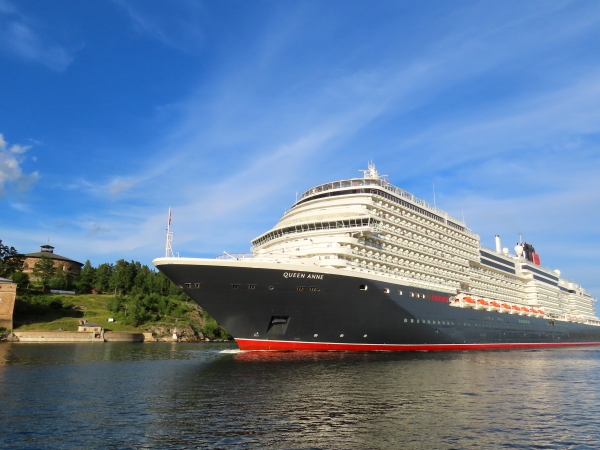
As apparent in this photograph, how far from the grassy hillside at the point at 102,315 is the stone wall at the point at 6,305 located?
234cm

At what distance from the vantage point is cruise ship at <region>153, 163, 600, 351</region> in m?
34.2

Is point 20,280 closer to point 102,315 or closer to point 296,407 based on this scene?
point 102,315

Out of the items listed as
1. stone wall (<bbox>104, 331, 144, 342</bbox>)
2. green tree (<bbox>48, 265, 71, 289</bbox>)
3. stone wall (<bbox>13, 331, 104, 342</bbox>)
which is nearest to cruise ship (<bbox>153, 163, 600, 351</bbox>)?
stone wall (<bbox>13, 331, 104, 342</bbox>)

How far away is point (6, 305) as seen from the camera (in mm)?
70375

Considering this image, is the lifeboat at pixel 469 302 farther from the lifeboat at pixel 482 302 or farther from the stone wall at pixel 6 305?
the stone wall at pixel 6 305

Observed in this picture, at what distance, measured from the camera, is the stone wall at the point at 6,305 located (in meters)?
69.4

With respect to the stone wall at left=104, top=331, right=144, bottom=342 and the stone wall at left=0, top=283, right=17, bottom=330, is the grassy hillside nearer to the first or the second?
the stone wall at left=0, top=283, right=17, bottom=330

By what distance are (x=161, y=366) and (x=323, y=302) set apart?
13700 mm

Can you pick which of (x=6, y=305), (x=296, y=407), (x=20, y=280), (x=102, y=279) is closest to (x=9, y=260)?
(x=20, y=280)

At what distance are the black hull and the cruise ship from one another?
85mm

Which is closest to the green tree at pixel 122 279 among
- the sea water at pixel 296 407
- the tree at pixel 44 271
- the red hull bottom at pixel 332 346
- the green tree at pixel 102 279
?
the green tree at pixel 102 279

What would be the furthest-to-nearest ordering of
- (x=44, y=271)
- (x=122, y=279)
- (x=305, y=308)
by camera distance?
(x=122, y=279) → (x=44, y=271) → (x=305, y=308)

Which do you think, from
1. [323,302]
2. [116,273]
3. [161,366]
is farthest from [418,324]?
[116,273]

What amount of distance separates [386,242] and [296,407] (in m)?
28.6
